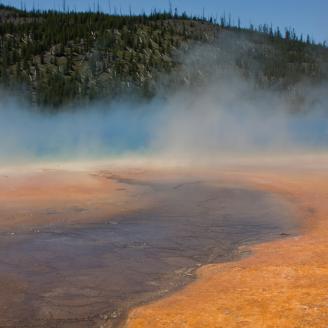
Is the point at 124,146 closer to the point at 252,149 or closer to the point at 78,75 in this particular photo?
the point at 252,149

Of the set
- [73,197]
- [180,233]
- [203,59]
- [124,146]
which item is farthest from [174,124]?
[203,59]

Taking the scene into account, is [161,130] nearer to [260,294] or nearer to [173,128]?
[173,128]

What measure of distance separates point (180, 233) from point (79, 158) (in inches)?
567

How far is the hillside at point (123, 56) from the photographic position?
46.1 m

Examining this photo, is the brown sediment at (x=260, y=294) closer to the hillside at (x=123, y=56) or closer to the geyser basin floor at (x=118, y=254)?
the geyser basin floor at (x=118, y=254)

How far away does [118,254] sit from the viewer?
659 centimetres

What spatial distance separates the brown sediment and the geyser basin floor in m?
0.28

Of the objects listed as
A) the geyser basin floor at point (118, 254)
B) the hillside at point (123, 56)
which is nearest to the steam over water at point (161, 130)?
the hillside at point (123, 56)

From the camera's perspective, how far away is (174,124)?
29.6 meters

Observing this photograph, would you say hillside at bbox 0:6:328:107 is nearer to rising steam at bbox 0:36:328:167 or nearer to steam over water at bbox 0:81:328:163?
rising steam at bbox 0:36:328:167

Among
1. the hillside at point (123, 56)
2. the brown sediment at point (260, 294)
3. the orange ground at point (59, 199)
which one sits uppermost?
the hillside at point (123, 56)

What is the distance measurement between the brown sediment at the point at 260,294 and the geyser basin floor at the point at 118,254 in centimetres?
28

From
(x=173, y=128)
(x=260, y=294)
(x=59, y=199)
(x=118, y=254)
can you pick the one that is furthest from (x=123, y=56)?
(x=260, y=294)

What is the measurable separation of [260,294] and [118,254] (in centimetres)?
218
